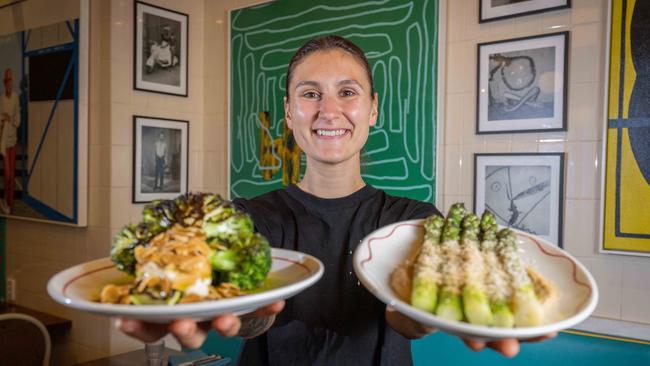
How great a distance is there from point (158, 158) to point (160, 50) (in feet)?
2.57

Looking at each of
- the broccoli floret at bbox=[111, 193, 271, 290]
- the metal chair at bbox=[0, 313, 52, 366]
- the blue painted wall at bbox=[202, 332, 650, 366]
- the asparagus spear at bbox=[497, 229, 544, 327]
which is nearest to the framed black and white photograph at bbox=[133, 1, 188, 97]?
the metal chair at bbox=[0, 313, 52, 366]

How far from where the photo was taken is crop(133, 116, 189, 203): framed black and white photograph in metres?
3.55

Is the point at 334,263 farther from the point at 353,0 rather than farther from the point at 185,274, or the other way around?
the point at 353,0

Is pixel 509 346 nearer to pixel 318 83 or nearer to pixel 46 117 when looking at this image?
pixel 318 83

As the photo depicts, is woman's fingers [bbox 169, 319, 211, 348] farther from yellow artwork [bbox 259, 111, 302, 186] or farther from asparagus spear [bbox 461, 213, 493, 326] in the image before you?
yellow artwork [bbox 259, 111, 302, 186]

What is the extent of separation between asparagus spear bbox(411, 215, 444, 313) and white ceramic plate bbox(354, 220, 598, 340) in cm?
3

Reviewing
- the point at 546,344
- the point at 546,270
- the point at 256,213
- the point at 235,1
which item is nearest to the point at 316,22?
the point at 235,1

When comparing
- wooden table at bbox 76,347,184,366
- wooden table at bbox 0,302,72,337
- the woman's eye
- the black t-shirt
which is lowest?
wooden table at bbox 0,302,72,337

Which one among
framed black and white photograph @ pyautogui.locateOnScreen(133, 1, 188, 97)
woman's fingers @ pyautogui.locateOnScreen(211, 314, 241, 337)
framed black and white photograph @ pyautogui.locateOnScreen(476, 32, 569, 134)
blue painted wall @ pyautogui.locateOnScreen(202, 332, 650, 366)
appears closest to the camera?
woman's fingers @ pyautogui.locateOnScreen(211, 314, 241, 337)

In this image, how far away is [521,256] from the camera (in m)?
1.24

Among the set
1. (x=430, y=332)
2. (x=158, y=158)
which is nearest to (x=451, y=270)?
(x=430, y=332)

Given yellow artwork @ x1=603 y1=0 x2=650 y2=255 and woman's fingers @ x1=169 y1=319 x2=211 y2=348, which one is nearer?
woman's fingers @ x1=169 y1=319 x2=211 y2=348

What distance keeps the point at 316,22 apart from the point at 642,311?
2.43m

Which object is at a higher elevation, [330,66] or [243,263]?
[330,66]
